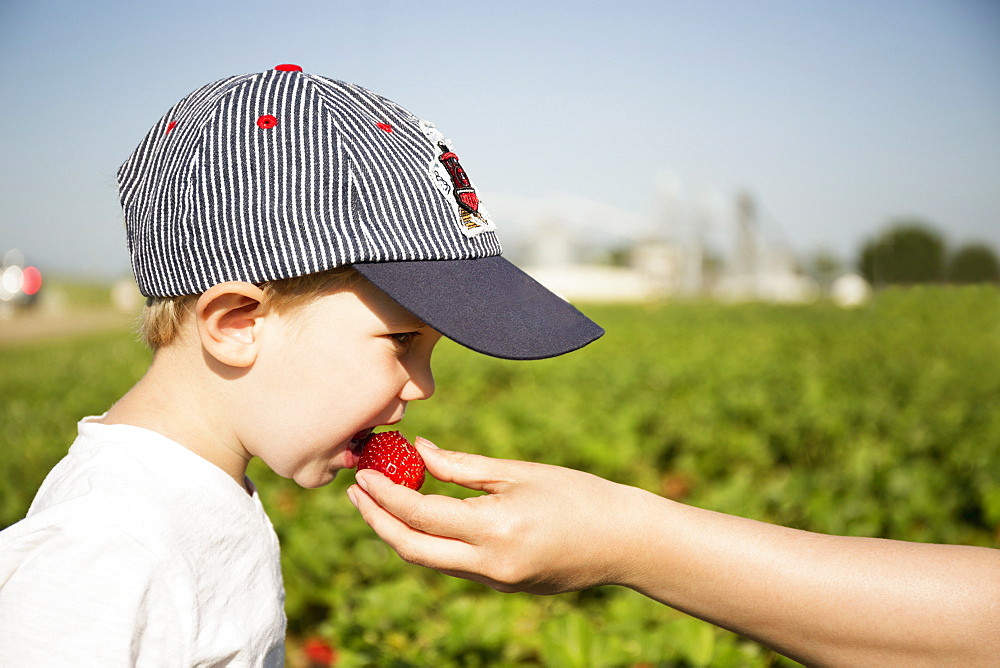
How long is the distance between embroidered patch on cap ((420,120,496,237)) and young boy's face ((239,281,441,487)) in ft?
0.73

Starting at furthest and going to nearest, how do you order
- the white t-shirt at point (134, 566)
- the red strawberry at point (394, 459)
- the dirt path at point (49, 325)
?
the dirt path at point (49, 325) → the red strawberry at point (394, 459) → the white t-shirt at point (134, 566)

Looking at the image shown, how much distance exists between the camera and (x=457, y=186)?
5.04 ft

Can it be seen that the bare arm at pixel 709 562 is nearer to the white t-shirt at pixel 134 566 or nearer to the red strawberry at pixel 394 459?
the red strawberry at pixel 394 459

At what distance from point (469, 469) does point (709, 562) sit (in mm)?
492

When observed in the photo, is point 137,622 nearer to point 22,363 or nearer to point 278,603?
point 278,603

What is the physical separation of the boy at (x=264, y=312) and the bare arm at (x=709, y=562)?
22 centimetres

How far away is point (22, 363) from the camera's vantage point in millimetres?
10328

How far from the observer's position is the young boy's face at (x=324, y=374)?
1.45 m

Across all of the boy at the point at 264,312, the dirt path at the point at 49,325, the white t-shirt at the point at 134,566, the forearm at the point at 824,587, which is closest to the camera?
the white t-shirt at the point at 134,566

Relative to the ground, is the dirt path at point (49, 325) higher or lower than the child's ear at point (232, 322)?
lower

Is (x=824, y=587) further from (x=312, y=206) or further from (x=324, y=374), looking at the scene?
(x=312, y=206)

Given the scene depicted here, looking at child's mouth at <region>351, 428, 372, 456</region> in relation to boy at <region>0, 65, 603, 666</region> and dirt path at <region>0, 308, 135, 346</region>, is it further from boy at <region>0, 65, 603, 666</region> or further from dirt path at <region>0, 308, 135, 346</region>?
dirt path at <region>0, 308, 135, 346</region>

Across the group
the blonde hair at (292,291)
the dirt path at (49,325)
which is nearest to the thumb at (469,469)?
the blonde hair at (292,291)

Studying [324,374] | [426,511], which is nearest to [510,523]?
[426,511]
